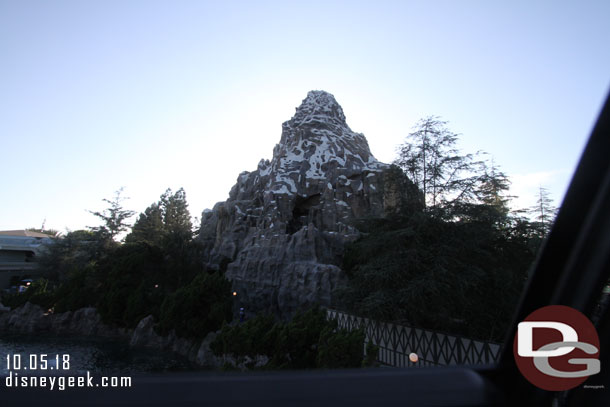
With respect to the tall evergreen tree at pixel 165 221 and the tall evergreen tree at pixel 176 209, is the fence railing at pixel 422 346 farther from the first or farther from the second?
the tall evergreen tree at pixel 176 209

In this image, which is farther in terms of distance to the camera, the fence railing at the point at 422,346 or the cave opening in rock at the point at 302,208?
the cave opening in rock at the point at 302,208

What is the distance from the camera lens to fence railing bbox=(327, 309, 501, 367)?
6.59 meters

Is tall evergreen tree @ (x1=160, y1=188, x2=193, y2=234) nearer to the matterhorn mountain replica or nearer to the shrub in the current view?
the matterhorn mountain replica

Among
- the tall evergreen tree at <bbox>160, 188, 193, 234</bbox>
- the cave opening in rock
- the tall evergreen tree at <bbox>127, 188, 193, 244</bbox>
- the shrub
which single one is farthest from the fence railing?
the tall evergreen tree at <bbox>160, 188, 193, 234</bbox>

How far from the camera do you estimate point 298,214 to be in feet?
117

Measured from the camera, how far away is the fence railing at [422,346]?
6586mm

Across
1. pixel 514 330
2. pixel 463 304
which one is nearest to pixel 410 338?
pixel 463 304

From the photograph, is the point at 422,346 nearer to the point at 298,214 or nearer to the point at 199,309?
the point at 199,309

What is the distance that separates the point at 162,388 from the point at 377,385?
767 millimetres

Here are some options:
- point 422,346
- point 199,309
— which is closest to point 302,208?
point 199,309

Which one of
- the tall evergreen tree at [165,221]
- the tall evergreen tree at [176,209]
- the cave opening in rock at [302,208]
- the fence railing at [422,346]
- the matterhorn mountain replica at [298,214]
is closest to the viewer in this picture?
the fence railing at [422,346]

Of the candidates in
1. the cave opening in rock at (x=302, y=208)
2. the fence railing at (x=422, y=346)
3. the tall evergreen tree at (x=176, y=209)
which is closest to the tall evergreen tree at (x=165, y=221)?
the tall evergreen tree at (x=176, y=209)

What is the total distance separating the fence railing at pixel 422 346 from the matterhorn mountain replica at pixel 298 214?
8.72m

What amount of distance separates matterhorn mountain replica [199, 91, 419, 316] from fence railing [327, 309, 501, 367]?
8720 millimetres
